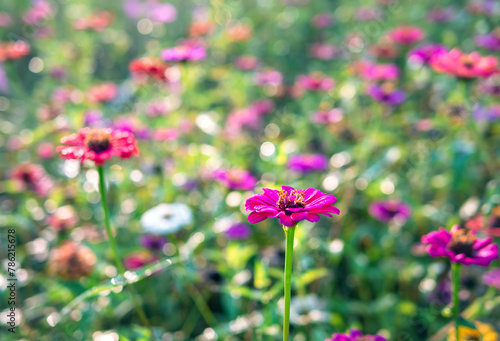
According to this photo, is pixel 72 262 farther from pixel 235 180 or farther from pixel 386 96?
pixel 386 96

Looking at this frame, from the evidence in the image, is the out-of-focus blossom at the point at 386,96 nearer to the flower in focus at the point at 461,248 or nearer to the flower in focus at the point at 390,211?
the flower in focus at the point at 390,211

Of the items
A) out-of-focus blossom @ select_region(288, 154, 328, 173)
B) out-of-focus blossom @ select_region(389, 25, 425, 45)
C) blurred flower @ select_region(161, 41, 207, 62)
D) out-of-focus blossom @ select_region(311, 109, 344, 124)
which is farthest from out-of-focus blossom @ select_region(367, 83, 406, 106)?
blurred flower @ select_region(161, 41, 207, 62)

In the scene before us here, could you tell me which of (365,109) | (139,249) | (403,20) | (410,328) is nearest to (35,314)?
(139,249)

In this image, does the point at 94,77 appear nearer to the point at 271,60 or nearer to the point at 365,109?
the point at 271,60

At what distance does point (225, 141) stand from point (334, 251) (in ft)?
3.34

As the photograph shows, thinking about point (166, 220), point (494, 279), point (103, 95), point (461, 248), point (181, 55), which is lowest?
point (494, 279)

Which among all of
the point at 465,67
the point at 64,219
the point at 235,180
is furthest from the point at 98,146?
the point at 465,67

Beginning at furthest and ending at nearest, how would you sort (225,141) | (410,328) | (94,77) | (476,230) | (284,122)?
(94,77) → (284,122) → (225,141) → (410,328) → (476,230)

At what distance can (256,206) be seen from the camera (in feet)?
2.73

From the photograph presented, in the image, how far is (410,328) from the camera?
1.65 metres

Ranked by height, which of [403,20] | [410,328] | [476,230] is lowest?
[410,328]

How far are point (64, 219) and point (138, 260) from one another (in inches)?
19.0

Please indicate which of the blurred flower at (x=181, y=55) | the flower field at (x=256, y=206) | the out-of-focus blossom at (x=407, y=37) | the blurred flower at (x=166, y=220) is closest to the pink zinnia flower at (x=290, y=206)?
the flower field at (x=256, y=206)

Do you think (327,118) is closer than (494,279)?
No
